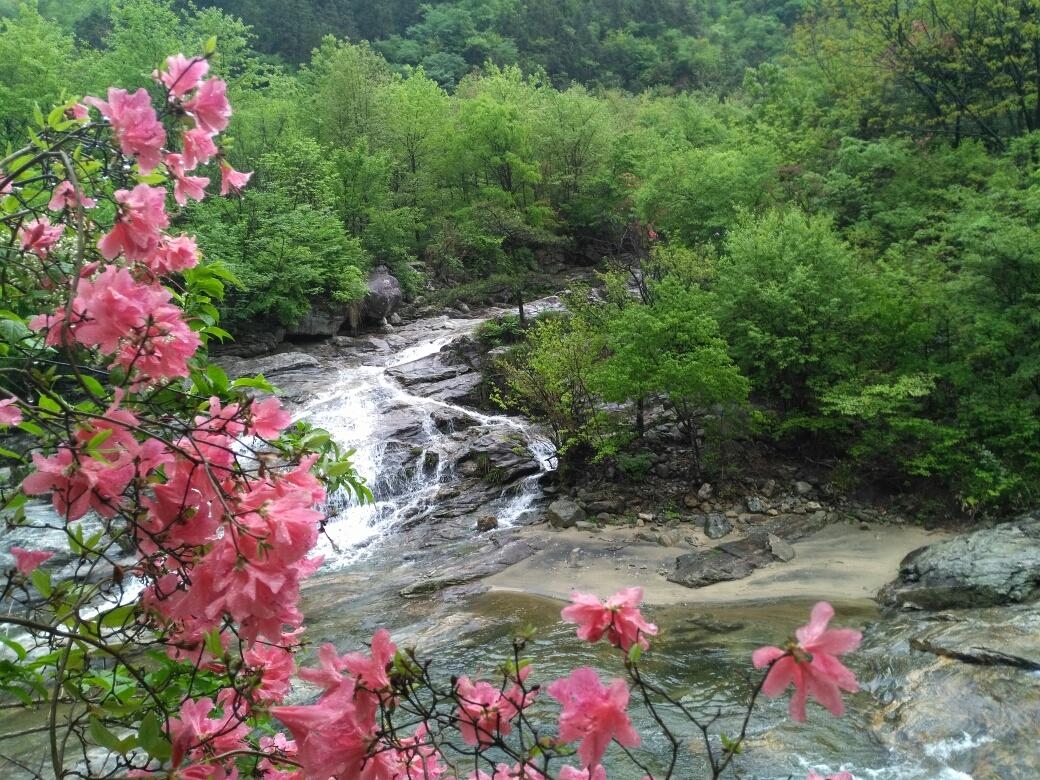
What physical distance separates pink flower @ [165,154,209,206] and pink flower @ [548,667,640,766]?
4.42 ft

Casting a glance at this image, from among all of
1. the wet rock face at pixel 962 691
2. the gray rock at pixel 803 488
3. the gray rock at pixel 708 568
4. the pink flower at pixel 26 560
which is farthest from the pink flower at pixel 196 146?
the gray rock at pixel 803 488

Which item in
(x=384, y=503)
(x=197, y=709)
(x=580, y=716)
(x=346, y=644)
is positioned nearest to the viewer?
(x=580, y=716)

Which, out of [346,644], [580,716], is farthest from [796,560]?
[580,716]

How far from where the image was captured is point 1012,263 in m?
9.61

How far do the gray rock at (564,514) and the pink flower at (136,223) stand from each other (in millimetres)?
9902

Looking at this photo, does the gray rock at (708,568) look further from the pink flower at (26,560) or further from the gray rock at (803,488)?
the pink flower at (26,560)

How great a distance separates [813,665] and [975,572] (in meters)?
8.09

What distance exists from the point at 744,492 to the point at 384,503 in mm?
6123

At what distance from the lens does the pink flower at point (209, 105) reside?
1.53 meters

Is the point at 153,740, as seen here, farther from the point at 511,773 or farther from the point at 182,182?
the point at 182,182

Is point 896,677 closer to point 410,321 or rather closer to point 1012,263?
point 1012,263

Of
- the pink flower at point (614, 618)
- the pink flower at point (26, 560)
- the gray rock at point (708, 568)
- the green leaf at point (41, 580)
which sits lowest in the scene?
the gray rock at point (708, 568)

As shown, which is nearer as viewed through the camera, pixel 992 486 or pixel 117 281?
pixel 117 281

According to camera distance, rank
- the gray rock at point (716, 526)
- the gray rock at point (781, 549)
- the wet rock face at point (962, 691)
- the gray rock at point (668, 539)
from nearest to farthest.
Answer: the wet rock face at point (962, 691), the gray rock at point (781, 549), the gray rock at point (668, 539), the gray rock at point (716, 526)
